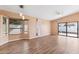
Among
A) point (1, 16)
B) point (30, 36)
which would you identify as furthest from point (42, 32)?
point (1, 16)

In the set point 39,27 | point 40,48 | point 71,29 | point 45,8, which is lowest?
point 40,48

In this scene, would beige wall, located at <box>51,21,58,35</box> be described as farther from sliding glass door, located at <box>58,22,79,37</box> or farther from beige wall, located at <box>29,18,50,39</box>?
sliding glass door, located at <box>58,22,79,37</box>

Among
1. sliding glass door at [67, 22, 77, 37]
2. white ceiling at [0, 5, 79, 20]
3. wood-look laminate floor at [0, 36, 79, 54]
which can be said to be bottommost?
wood-look laminate floor at [0, 36, 79, 54]

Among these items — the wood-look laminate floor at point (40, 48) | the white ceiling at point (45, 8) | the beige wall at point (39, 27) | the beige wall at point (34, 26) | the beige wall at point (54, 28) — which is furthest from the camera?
the beige wall at point (54, 28)

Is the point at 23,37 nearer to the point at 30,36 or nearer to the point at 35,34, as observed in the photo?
the point at 30,36

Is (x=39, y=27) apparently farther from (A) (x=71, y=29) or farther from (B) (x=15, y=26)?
(A) (x=71, y=29)

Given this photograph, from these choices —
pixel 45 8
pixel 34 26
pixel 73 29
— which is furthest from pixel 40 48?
pixel 34 26

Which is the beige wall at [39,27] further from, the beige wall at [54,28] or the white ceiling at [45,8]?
the white ceiling at [45,8]

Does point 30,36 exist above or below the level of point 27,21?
below

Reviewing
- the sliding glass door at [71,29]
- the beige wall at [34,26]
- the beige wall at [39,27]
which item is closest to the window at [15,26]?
the beige wall at [34,26]

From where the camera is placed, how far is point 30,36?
32.3ft

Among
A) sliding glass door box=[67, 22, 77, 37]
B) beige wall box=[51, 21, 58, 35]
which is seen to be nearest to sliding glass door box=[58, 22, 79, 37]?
sliding glass door box=[67, 22, 77, 37]

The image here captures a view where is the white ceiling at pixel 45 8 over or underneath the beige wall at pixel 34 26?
over
